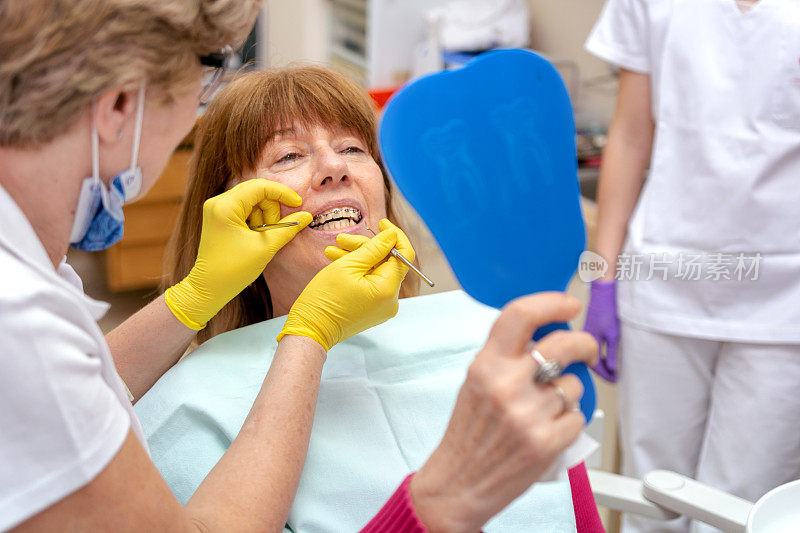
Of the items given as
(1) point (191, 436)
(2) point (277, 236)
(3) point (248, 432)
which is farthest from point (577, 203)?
(1) point (191, 436)

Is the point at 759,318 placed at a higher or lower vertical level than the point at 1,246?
lower

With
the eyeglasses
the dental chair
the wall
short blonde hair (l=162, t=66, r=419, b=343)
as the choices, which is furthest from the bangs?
the wall

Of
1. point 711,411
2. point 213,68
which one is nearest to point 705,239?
point 711,411

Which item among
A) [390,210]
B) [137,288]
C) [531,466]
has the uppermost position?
[531,466]

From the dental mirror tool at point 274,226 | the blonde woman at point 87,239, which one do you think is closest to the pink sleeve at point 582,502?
the blonde woman at point 87,239

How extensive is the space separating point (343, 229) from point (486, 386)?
2.24 ft

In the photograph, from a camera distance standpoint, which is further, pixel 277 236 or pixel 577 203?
pixel 277 236

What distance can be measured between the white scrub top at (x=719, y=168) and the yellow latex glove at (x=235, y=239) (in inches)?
34.2

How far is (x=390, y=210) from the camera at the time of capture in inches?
65.1

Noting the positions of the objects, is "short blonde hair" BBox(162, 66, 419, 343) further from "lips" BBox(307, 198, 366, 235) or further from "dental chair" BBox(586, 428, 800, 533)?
"dental chair" BBox(586, 428, 800, 533)

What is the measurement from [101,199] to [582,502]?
901 mm

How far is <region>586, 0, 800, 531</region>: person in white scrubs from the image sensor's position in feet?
5.40

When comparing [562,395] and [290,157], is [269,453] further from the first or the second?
[290,157]

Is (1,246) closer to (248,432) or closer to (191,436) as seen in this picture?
(248,432)
